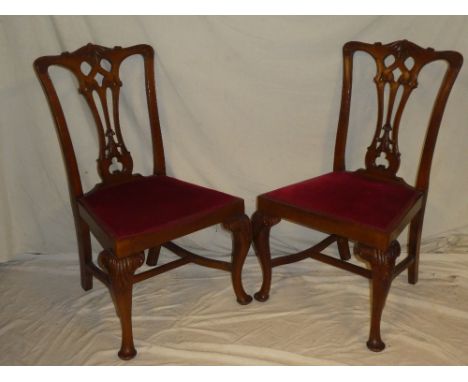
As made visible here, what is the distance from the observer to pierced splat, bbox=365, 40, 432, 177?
188cm

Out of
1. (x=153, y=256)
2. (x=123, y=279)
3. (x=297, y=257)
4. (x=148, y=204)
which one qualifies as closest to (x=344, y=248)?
(x=297, y=257)

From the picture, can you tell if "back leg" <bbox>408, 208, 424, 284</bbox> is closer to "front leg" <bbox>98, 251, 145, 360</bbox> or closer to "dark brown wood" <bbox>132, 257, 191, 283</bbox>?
"dark brown wood" <bbox>132, 257, 191, 283</bbox>

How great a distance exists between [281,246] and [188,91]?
2.99 ft

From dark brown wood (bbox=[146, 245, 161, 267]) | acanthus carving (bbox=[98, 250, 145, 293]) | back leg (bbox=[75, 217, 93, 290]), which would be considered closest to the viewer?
acanthus carving (bbox=[98, 250, 145, 293])

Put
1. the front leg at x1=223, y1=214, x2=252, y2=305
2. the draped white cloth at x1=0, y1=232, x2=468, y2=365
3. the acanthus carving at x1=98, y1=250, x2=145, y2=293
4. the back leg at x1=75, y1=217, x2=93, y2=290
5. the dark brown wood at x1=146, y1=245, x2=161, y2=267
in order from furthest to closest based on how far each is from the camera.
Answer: the dark brown wood at x1=146, y1=245, x2=161, y2=267 < the back leg at x1=75, y1=217, x2=93, y2=290 < the front leg at x1=223, y1=214, x2=252, y2=305 < the draped white cloth at x1=0, y1=232, x2=468, y2=365 < the acanthus carving at x1=98, y1=250, x2=145, y2=293

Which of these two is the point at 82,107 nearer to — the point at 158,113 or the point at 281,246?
the point at 158,113

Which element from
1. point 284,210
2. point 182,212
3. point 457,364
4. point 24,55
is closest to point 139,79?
point 24,55

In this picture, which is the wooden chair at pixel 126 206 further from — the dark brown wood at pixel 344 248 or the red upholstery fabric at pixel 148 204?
the dark brown wood at pixel 344 248

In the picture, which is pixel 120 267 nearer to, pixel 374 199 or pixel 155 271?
pixel 155 271

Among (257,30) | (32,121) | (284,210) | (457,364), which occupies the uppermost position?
(257,30)

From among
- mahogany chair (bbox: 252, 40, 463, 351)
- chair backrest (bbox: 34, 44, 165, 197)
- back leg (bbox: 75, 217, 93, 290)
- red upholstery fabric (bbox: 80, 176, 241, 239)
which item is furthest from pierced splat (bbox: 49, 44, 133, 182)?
mahogany chair (bbox: 252, 40, 463, 351)

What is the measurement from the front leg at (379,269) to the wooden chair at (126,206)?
480 mm

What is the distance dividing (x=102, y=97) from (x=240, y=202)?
70 centimetres

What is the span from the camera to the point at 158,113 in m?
2.14
